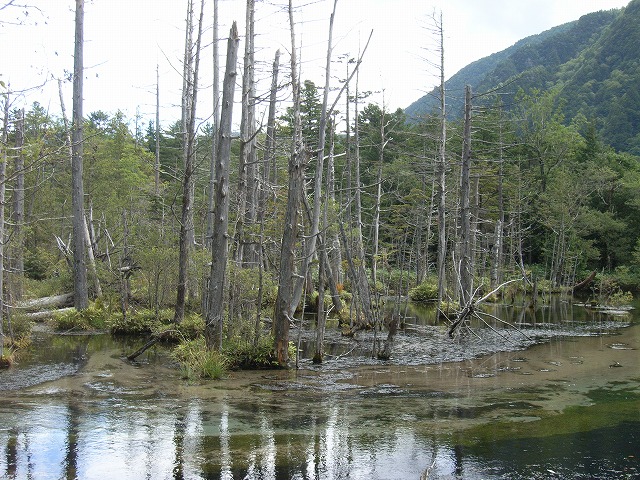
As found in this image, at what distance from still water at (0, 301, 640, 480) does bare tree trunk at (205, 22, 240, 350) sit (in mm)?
1081

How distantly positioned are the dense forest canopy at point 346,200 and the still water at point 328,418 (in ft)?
6.71

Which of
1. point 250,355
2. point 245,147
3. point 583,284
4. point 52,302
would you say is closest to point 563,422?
point 250,355

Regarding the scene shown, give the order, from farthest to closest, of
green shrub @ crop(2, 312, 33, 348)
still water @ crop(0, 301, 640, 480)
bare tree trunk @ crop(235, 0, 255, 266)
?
green shrub @ crop(2, 312, 33, 348), bare tree trunk @ crop(235, 0, 255, 266), still water @ crop(0, 301, 640, 480)

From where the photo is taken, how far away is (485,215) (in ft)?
125

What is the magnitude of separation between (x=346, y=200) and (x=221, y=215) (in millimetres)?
18938

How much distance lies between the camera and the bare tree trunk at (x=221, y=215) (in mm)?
10422

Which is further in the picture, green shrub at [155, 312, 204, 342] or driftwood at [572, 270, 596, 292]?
driftwood at [572, 270, 596, 292]

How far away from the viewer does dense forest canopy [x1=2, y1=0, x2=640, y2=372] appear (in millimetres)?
12953

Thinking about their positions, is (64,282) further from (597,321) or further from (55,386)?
(597,321)

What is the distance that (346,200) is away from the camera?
29.1 m

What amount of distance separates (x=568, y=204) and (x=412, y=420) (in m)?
32.0

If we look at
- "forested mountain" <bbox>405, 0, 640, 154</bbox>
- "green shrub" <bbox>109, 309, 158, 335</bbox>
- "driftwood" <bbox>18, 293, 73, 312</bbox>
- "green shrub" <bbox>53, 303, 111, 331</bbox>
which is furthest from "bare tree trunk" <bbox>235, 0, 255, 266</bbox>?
"forested mountain" <bbox>405, 0, 640, 154</bbox>

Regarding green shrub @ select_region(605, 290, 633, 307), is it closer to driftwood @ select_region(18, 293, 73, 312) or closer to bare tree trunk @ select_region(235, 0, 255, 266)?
bare tree trunk @ select_region(235, 0, 255, 266)

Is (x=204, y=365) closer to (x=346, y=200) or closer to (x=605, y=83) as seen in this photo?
(x=346, y=200)
